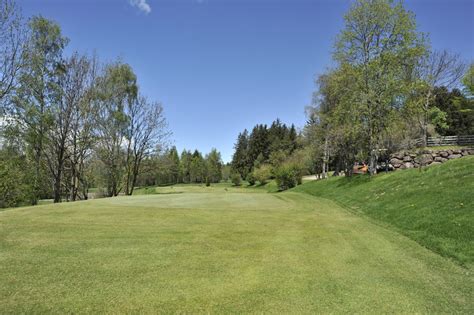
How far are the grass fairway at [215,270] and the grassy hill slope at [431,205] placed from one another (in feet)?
2.18

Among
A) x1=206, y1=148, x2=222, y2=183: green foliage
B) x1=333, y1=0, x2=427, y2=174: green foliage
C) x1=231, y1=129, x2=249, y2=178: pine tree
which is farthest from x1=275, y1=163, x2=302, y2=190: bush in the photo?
x1=206, y1=148, x2=222, y2=183: green foliage

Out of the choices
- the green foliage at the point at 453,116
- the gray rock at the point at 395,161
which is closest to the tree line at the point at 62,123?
the gray rock at the point at 395,161

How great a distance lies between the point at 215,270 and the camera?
5.34m

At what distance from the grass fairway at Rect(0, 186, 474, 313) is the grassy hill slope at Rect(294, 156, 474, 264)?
2.18ft

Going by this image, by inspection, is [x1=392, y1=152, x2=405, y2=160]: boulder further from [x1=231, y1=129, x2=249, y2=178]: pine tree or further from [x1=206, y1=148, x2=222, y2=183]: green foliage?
[x1=206, y1=148, x2=222, y2=183]: green foliage

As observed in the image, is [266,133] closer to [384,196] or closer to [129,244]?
[384,196]

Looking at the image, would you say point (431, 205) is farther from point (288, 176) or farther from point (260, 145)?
point (260, 145)

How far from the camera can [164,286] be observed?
454cm

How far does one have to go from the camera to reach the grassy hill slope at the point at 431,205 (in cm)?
736

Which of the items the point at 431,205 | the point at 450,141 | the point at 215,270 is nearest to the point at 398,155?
the point at 450,141

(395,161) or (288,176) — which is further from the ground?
(395,161)

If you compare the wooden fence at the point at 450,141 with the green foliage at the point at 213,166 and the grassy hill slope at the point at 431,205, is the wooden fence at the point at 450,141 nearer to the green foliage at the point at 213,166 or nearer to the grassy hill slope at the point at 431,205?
the grassy hill slope at the point at 431,205

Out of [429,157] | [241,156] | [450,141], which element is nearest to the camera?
[429,157]

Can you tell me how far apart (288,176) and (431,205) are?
27.2 meters
